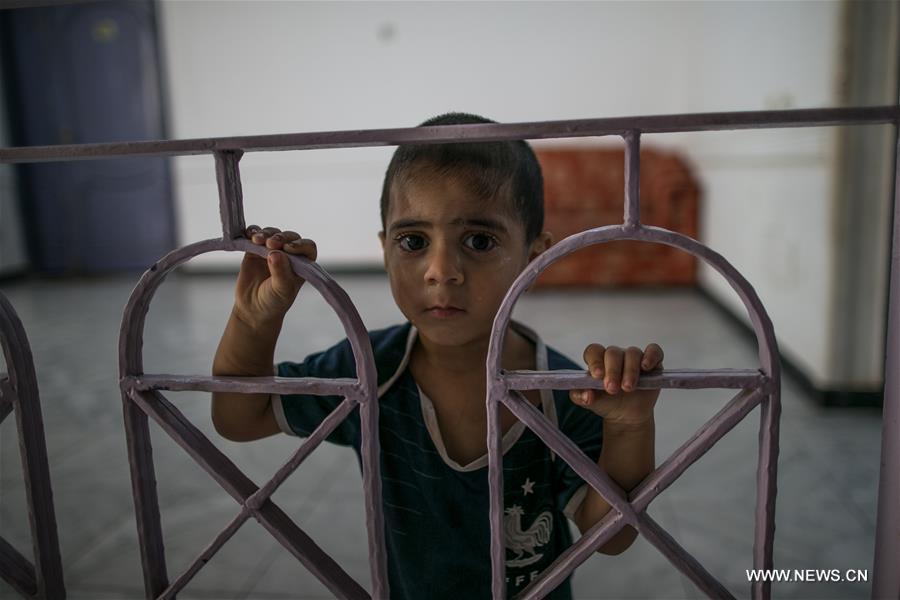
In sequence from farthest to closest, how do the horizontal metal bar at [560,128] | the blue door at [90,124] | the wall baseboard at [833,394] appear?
the blue door at [90,124] < the wall baseboard at [833,394] < the horizontal metal bar at [560,128]

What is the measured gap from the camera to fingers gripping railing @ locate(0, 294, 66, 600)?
717 mm

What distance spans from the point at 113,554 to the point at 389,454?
1.20 m

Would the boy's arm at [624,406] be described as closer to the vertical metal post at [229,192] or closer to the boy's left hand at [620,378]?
the boy's left hand at [620,378]

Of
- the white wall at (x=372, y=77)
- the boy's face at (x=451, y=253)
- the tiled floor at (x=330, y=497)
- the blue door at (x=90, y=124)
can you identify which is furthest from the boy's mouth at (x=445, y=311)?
the blue door at (x=90, y=124)

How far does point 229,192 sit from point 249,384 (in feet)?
0.59

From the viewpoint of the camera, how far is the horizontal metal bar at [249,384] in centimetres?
62

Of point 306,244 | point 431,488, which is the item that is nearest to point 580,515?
point 431,488

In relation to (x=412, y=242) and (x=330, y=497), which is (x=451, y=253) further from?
(x=330, y=497)

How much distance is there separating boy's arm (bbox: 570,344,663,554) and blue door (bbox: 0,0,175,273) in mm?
6364

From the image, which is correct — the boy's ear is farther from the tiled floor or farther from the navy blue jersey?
the tiled floor

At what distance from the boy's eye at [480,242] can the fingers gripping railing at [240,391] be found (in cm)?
26

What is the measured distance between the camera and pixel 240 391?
2.13 ft

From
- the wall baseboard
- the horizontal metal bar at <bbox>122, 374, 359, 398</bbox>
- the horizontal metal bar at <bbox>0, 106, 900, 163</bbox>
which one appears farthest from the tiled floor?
the horizontal metal bar at <bbox>0, 106, 900, 163</bbox>

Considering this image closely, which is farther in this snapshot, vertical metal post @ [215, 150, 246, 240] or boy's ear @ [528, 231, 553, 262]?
boy's ear @ [528, 231, 553, 262]
